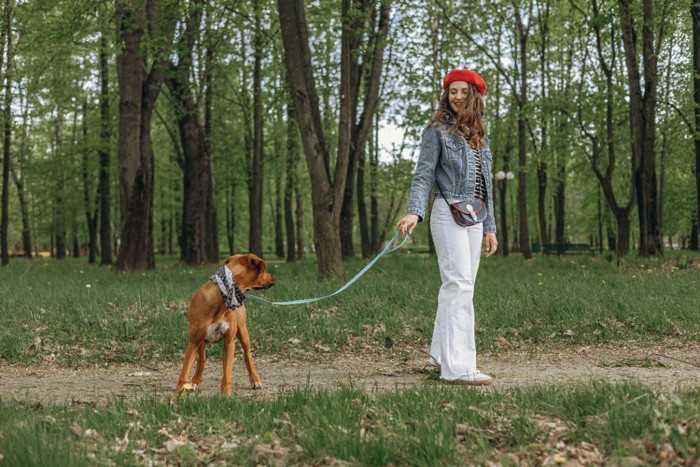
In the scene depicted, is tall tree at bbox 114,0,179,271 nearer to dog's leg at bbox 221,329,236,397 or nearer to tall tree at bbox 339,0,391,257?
tall tree at bbox 339,0,391,257

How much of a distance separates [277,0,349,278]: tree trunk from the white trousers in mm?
6039

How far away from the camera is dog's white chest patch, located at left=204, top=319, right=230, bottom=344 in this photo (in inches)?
189

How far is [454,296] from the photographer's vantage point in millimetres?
5578

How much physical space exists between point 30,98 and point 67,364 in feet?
70.7

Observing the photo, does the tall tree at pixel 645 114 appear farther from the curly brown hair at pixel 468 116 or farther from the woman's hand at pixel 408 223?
the woman's hand at pixel 408 223

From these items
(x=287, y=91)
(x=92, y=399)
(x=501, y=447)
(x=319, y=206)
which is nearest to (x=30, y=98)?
(x=287, y=91)

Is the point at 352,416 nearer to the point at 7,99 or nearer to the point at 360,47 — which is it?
the point at 360,47

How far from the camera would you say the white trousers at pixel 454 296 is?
552cm

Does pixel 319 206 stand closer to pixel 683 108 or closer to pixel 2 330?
pixel 2 330

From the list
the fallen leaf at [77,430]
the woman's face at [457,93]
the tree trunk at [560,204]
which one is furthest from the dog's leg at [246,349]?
the tree trunk at [560,204]

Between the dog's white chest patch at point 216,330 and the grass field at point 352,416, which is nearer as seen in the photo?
the grass field at point 352,416

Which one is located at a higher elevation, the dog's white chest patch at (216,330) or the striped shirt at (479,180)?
the striped shirt at (479,180)

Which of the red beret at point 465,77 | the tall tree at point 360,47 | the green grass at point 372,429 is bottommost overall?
the green grass at point 372,429

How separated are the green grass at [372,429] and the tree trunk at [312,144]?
23.7 feet
